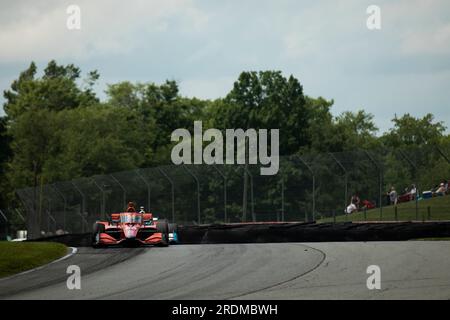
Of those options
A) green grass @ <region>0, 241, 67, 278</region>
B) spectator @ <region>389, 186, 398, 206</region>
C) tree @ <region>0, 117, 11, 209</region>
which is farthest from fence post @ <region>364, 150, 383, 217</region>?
tree @ <region>0, 117, 11, 209</region>

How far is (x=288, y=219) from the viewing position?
37188 mm

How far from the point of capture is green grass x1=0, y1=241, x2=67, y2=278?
20080mm

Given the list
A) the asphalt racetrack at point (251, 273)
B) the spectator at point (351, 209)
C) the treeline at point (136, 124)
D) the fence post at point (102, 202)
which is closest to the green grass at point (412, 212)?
the spectator at point (351, 209)

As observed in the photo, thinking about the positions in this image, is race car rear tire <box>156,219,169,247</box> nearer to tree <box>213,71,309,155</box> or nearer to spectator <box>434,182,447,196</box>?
spectator <box>434,182,447,196</box>

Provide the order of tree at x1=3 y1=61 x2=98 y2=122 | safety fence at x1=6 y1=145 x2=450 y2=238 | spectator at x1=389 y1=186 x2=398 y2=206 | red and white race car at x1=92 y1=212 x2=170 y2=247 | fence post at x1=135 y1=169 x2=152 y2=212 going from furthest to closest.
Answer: tree at x1=3 y1=61 x2=98 y2=122 < fence post at x1=135 y1=169 x2=152 y2=212 < spectator at x1=389 y1=186 x2=398 y2=206 < safety fence at x1=6 y1=145 x2=450 y2=238 < red and white race car at x1=92 y1=212 x2=170 y2=247

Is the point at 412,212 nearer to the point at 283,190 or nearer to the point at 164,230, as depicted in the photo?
the point at 283,190

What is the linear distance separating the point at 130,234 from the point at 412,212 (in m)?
12.4

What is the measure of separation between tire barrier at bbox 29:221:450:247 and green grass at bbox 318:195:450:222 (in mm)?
5521

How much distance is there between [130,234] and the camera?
2497 cm

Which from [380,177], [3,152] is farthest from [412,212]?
[3,152]

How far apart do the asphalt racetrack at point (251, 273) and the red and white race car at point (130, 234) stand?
1.45 m
